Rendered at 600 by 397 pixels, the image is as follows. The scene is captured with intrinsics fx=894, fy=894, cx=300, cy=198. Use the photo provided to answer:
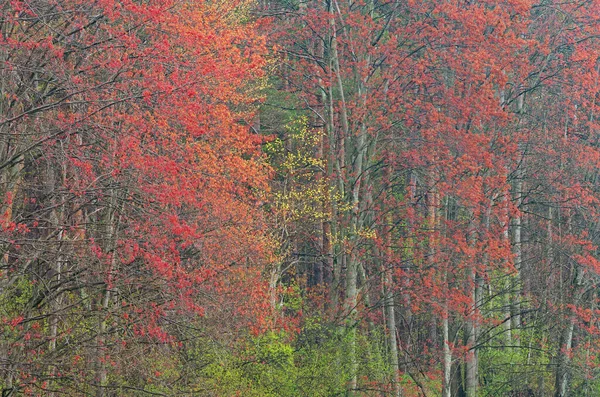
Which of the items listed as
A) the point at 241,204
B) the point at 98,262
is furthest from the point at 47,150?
the point at 241,204

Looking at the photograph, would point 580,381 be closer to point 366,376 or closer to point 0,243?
point 366,376

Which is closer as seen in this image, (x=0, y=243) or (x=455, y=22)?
(x=0, y=243)

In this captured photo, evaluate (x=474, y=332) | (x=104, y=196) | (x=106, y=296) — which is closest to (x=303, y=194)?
(x=474, y=332)

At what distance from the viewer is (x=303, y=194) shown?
2159cm

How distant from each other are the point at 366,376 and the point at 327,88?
7751 millimetres

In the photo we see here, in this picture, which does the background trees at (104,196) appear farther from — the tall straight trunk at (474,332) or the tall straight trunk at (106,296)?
the tall straight trunk at (474,332)


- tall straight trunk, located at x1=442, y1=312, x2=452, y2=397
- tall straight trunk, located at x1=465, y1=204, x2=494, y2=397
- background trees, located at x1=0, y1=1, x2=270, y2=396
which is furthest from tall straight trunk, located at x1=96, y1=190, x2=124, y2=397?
tall straight trunk, located at x1=465, y1=204, x2=494, y2=397

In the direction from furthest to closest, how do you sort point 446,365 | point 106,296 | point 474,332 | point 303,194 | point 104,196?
point 474,332
point 446,365
point 303,194
point 106,296
point 104,196

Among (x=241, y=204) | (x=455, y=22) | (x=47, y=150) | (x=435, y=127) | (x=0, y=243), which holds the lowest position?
(x=0, y=243)

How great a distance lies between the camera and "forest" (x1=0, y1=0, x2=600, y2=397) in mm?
13508

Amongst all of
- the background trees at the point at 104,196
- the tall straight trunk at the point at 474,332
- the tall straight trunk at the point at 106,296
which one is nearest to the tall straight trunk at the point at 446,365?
the tall straight trunk at the point at 474,332

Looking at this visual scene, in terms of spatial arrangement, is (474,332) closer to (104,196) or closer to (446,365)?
(446,365)

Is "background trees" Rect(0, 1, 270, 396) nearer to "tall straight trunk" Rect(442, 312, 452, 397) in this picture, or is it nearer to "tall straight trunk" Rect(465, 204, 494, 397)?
"tall straight trunk" Rect(442, 312, 452, 397)

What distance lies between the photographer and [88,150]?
544 inches
